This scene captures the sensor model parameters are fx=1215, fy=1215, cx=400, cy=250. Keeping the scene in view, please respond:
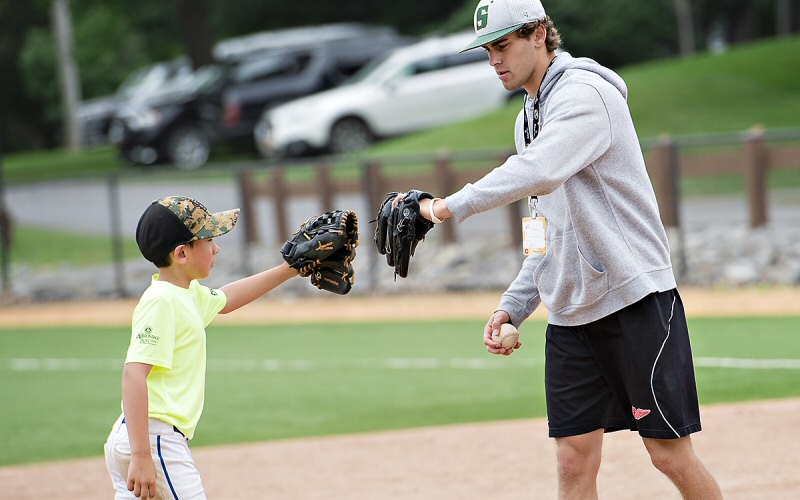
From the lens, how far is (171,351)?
412 cm

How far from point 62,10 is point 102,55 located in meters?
3.57

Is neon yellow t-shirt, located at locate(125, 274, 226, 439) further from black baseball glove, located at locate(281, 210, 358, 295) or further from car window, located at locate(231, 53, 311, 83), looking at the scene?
car window, located at locate(231, 53, 311, 83)

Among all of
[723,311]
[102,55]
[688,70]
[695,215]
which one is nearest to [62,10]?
[102,55]

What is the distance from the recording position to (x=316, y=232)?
4.64 metres

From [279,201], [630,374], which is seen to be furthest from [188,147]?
[630,374]

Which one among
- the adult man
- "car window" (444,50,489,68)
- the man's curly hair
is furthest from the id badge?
"car window" (444,50,489,68)

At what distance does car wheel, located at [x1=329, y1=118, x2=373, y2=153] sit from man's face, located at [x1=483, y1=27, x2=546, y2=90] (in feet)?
68.1

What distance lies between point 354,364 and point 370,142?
46.6 feet

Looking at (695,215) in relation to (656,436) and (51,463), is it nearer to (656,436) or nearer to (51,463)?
(51,463)

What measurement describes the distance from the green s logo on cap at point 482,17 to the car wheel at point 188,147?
943 inches

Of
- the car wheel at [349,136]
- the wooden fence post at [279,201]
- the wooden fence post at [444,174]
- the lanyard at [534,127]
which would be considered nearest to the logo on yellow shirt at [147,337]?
the lanyard at [534,127]

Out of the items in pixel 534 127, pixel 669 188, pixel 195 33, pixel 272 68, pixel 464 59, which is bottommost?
pixel 669 188

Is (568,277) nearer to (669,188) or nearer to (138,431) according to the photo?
(138,431)

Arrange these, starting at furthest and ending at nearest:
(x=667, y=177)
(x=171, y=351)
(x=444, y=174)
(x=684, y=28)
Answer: (x=684, y=28)
(x=444, y=174)
(x=667, y=177)
(x=171, y=351)
